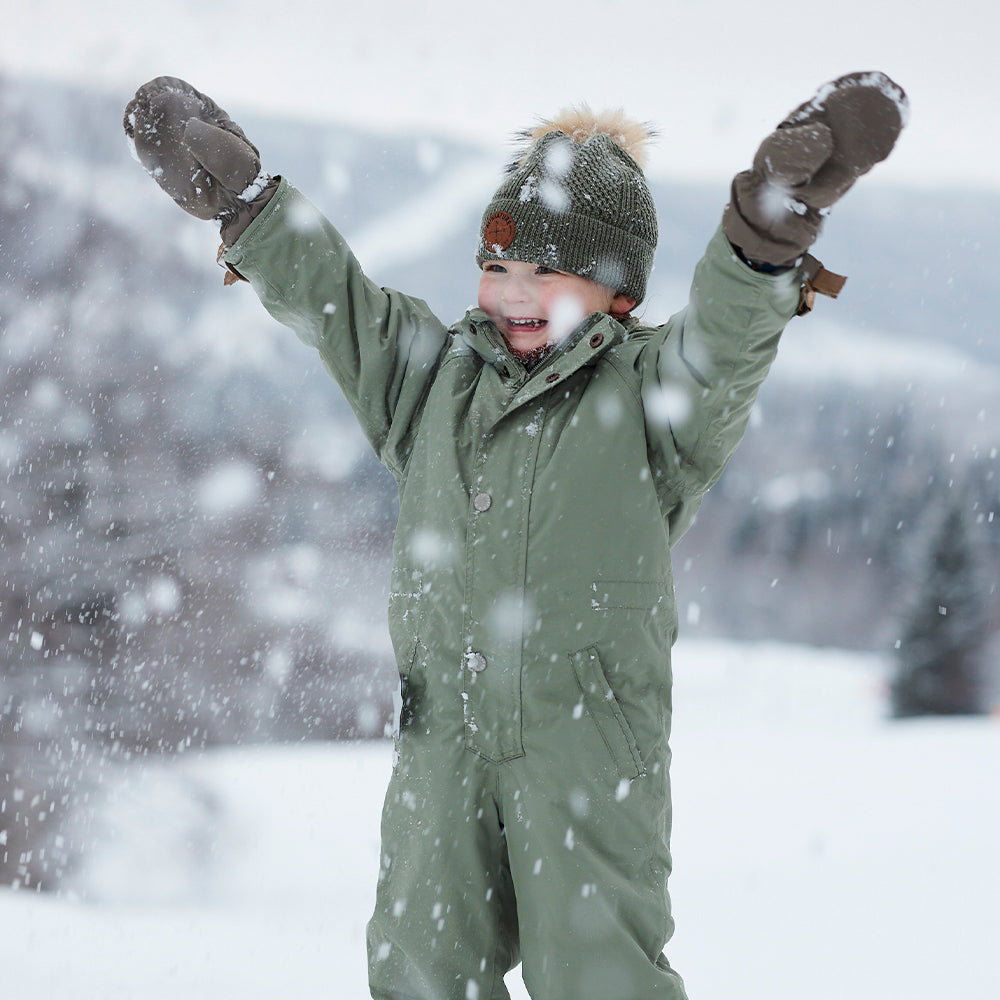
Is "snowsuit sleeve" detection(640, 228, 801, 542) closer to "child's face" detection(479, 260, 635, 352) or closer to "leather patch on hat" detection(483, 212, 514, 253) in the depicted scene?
"child's face" detection(479, 260, 635, 352)

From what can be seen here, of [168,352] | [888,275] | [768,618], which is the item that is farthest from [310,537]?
[888,275]

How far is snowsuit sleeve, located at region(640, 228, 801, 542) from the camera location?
1125 mm

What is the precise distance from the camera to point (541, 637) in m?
1.26

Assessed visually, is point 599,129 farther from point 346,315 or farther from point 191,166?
point 191,166

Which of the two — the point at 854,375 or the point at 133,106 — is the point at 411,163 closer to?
the point at 854,375

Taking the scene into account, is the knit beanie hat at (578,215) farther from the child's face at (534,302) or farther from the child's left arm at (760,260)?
the child's left arm at (760,260)

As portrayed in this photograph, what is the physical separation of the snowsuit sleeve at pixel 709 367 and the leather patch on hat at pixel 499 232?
10.6 inches

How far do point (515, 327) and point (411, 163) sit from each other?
384 cm

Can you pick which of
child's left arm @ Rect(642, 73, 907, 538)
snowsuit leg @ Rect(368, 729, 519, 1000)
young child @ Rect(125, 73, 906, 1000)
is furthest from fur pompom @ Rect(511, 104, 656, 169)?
snowsuit leg @ Rect(368, 729, 519, 1000)

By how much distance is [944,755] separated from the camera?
A: 363 cm

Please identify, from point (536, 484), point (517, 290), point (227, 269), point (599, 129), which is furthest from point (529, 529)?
point (599, 129)

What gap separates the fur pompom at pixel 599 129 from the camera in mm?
1606

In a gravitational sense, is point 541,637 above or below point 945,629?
above

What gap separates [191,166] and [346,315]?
0.29m
